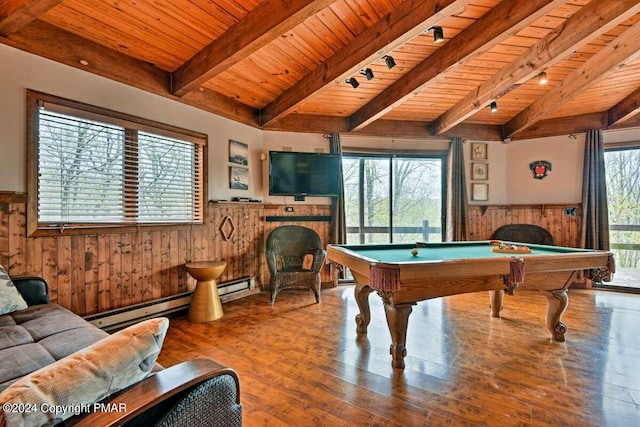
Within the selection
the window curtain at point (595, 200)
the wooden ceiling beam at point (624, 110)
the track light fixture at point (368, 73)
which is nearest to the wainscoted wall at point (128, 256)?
the track light fixture at point (368, 73)

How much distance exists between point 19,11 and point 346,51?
2.52 m

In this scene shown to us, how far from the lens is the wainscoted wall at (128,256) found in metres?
2.35

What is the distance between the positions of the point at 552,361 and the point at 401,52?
316cm

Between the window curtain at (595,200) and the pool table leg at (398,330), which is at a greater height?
the window curtain at (595,200)

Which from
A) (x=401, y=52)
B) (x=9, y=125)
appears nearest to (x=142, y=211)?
(x=9, y=125)

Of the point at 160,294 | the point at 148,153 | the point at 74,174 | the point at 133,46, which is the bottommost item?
the point at 160,294

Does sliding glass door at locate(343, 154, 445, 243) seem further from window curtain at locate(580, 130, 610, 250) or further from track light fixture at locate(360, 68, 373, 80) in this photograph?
window curtain at locate(580, 130, 610, 250)

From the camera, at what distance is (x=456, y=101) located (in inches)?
174

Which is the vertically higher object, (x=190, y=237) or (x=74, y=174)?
(x=74, y=174)

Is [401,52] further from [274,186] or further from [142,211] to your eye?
[142,211]

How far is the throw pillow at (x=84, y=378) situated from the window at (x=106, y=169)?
87.4 inches

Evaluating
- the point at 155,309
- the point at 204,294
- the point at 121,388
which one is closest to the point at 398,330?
the point at 121,388

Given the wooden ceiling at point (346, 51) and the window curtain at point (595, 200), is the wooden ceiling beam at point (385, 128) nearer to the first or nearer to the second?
the wooden ceiling at point (346, 51)

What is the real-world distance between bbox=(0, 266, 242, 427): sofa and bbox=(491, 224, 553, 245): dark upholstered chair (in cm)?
524
